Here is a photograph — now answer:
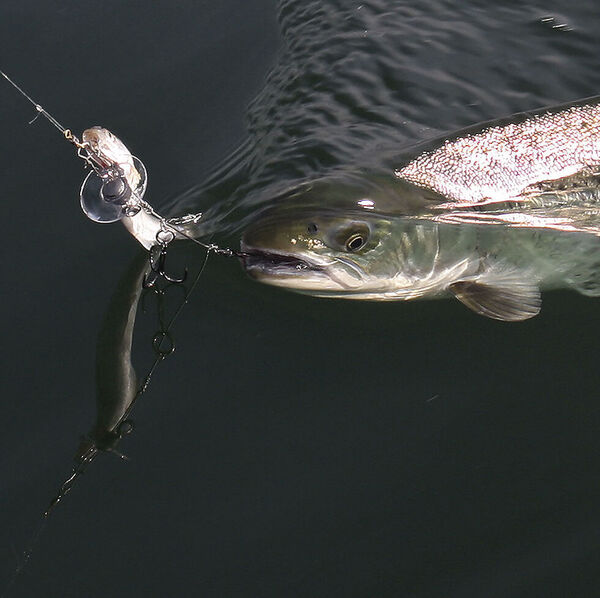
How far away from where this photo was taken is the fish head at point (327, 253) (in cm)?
385

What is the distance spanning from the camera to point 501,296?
4.22 meters

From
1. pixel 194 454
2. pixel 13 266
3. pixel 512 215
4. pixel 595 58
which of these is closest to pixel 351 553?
pixel 194 454

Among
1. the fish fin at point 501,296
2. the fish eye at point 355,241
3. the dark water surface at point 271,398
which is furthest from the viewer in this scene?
the fish fin at point 501,296

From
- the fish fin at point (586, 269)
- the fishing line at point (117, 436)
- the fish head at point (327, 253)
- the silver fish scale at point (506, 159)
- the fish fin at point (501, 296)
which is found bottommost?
the fishing line at point (117, 436)

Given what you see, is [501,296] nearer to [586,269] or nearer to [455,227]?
[455,227]

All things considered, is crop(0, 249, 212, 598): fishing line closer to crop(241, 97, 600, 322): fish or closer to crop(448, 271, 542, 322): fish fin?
crop(241, 97, 600, 322): fish

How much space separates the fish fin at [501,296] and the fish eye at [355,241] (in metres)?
0.56

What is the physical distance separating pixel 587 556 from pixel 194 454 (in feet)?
5.04

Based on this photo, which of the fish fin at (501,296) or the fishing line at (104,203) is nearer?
the fishing line at (104,203)

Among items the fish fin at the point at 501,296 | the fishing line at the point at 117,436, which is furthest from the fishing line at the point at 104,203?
the fish fin at the point at 501,296

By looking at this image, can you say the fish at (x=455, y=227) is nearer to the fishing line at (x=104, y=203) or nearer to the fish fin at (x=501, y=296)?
the fish fin at (x=501, y=296)

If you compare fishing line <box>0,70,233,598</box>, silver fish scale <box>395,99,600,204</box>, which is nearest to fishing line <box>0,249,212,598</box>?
fishing line <box>0,70,233,598</box>

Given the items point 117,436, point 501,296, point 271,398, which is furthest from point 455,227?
point 117,436

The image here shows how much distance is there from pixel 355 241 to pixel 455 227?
1.89 feet
